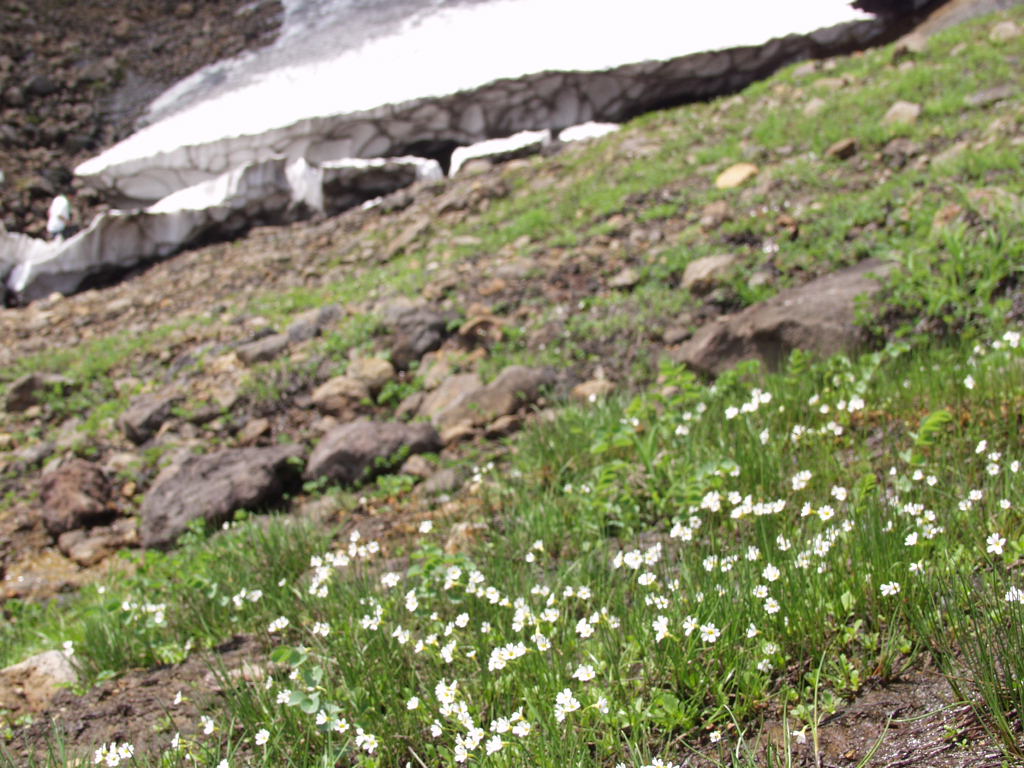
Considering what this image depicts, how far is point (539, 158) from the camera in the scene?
1194 centimetres

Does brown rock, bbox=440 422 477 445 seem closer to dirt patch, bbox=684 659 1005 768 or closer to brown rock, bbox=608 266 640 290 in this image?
brown rock, bbox=608 266 640 290

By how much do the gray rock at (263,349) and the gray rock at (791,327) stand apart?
14.0 ft

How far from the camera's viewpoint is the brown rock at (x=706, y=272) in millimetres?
6285

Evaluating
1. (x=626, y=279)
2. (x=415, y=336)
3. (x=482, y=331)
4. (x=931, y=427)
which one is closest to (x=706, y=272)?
(x=626, y=279)

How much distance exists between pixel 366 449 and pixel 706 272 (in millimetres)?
3070

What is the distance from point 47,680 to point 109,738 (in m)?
0.73

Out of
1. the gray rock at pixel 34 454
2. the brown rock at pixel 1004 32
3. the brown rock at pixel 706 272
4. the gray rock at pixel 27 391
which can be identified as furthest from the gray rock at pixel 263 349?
the brown rock at pixel 1004 32

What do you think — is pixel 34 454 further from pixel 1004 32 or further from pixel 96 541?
pixel 1004 32

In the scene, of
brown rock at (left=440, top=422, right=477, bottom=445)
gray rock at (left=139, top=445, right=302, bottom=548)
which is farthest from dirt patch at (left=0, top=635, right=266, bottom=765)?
brown rock at (left=440, top=422, right=477, bottom=445)

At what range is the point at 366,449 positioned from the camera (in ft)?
17.1

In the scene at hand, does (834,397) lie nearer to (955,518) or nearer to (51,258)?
(955,518)

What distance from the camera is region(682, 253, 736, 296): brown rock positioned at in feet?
20.6

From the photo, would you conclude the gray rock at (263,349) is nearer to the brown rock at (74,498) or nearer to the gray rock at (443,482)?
the brown rock at (74,498)

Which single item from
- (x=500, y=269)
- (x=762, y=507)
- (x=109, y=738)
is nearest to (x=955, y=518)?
(x=762, y=507)
